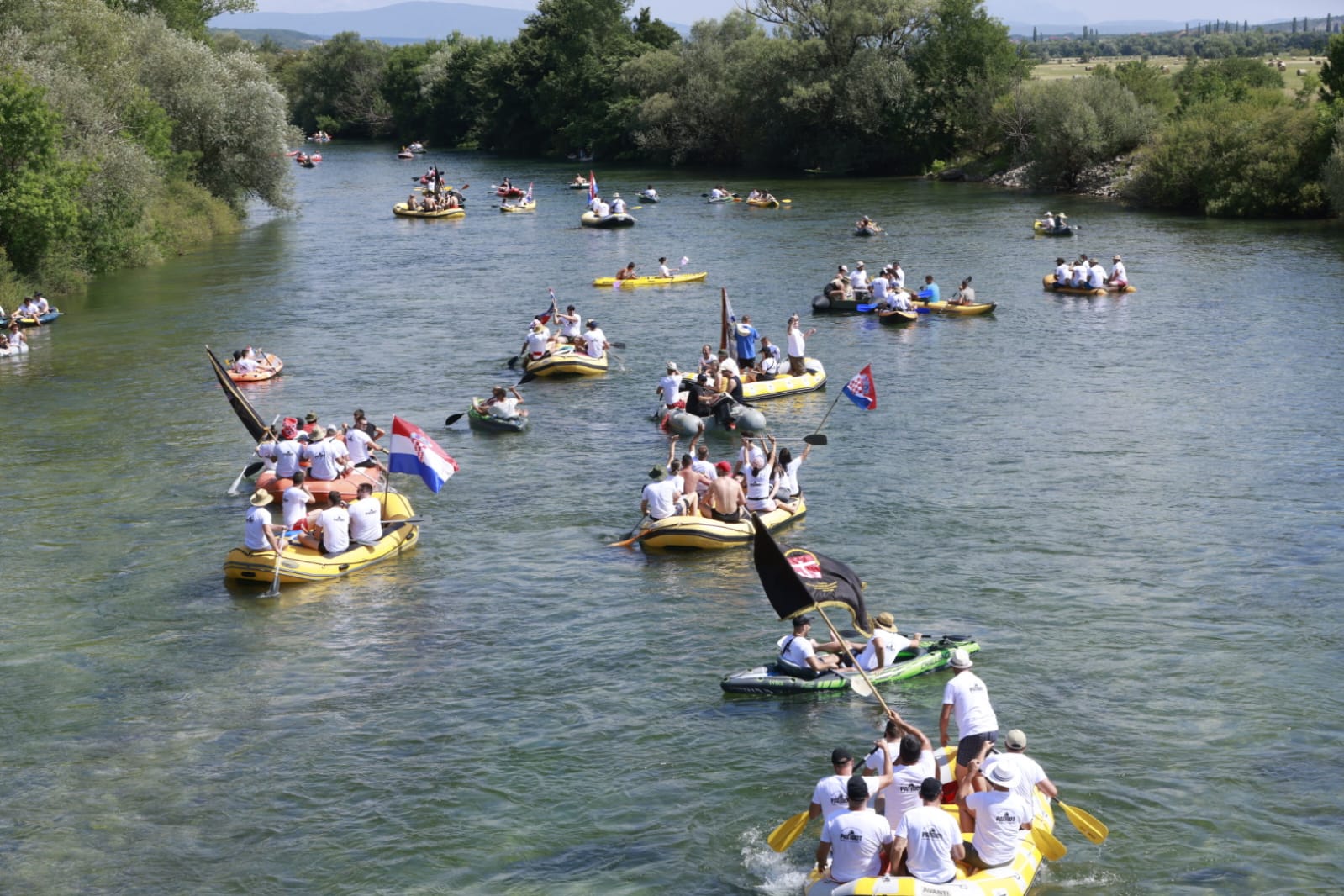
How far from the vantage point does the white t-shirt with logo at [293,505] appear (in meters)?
25.7

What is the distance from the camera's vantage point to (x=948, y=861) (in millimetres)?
13664

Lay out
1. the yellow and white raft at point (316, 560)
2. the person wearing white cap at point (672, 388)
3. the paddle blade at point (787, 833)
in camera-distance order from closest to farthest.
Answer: the paddle blade at point (787, 833) < the yellow and white raft at point (316, 560) < the person wearing white cap at point (672, 388)

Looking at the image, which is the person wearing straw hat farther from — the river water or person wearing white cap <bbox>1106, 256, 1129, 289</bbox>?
person wearing white cap <bbox>1106, 256, 1129, 289</bbox>

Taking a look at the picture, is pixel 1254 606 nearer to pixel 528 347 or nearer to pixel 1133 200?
pixel 528 347

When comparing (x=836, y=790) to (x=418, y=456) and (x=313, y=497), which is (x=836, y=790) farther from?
(x=313, y=497)

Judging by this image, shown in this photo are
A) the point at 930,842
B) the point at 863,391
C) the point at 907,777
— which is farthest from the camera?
the point at 863,391

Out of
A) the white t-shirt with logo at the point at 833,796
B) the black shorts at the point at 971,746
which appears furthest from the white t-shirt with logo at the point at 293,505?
the black shorts at the point at 971,746

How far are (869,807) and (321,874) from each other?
6233mm

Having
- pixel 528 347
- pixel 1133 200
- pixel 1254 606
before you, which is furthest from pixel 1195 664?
pixel 1133 200

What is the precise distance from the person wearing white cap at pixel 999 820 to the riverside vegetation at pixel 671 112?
41.7m

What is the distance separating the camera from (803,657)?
19.6m

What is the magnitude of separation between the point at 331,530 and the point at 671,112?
86.6m

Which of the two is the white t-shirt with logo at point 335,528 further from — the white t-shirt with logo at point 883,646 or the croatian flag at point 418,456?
the white t-shirt with logo at point 883,646

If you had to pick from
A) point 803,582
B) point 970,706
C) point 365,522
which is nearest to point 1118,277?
point 365,522
